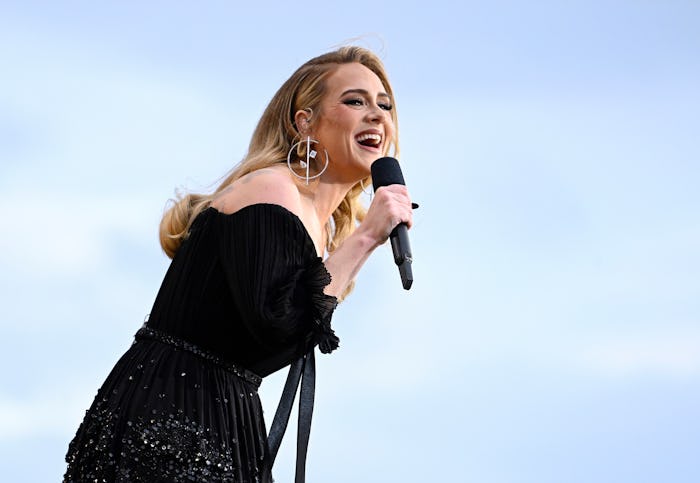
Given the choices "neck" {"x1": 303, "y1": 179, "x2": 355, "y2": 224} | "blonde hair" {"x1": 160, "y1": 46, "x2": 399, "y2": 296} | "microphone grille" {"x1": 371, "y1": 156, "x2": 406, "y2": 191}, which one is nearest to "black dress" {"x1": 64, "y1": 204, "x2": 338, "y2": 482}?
"blonde hair" {"x1": 160, "y1": 46, "x2": 399, "y2": 296}

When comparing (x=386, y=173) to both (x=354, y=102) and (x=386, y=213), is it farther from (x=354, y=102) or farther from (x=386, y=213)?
(x=354, y=102)

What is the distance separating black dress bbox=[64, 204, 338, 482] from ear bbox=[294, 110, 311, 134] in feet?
1.69

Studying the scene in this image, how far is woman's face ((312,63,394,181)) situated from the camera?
349 cm

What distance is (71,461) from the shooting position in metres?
3.03

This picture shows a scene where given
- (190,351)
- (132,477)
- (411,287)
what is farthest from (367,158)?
(132,477)

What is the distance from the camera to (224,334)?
3.04 metres

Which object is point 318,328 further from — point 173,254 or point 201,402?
point 173,254

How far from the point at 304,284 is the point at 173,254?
488 millimetres

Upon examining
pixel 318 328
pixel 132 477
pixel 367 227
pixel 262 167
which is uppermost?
pixel 262 167

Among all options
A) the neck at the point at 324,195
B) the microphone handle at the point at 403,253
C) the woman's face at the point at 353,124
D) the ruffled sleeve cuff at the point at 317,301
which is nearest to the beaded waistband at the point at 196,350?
the ruffled sleeve cuff at the point at 317,301

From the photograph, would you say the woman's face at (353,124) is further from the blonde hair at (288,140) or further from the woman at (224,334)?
the woman at (224,334)

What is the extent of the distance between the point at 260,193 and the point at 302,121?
52 centimetres

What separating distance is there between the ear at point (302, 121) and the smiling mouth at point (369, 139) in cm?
15

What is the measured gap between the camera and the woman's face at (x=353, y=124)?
349 centimetres
